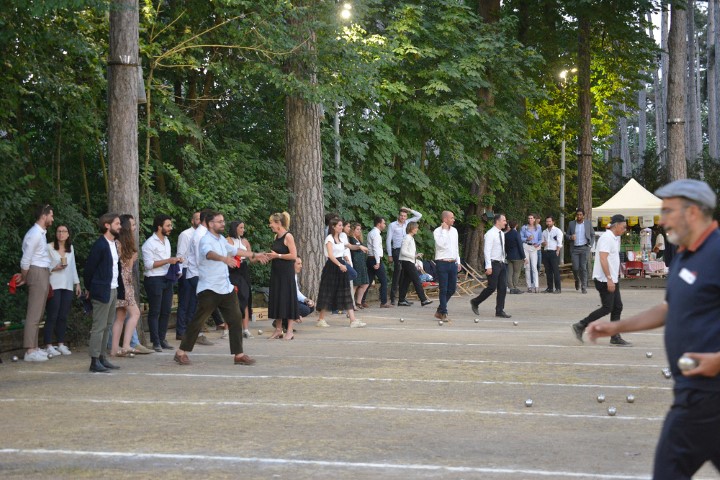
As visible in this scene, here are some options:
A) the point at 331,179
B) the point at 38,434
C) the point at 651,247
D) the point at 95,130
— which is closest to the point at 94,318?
the point at 38,434

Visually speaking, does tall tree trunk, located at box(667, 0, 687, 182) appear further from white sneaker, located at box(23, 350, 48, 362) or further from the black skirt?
white sneaker, located at box(23, 350, 48, 362)

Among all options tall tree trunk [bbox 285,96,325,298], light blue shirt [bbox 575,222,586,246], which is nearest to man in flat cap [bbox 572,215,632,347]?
tall tree trunk [bbox 285,96,325,298]

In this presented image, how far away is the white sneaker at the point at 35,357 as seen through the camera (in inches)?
540

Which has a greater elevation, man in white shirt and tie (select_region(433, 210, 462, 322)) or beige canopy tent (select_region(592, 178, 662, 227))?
beige canopy tent (select_region(592, 178, 662, 227))

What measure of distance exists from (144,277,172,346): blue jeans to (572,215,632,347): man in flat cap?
5.45 m

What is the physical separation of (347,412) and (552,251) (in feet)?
63.6

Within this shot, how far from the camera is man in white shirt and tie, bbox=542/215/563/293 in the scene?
28328mm

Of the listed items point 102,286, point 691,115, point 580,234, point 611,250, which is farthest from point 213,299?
point 691,115

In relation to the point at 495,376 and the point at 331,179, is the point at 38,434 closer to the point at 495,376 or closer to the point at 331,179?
the point at 495,376

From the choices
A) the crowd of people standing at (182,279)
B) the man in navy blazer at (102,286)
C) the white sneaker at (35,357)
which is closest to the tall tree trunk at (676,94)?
the crowd of people standing at (182,279)

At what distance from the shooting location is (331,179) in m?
25.3

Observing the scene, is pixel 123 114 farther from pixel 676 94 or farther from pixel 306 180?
pixel 676 94

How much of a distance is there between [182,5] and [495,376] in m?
9.75

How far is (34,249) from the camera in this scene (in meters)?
13.7
